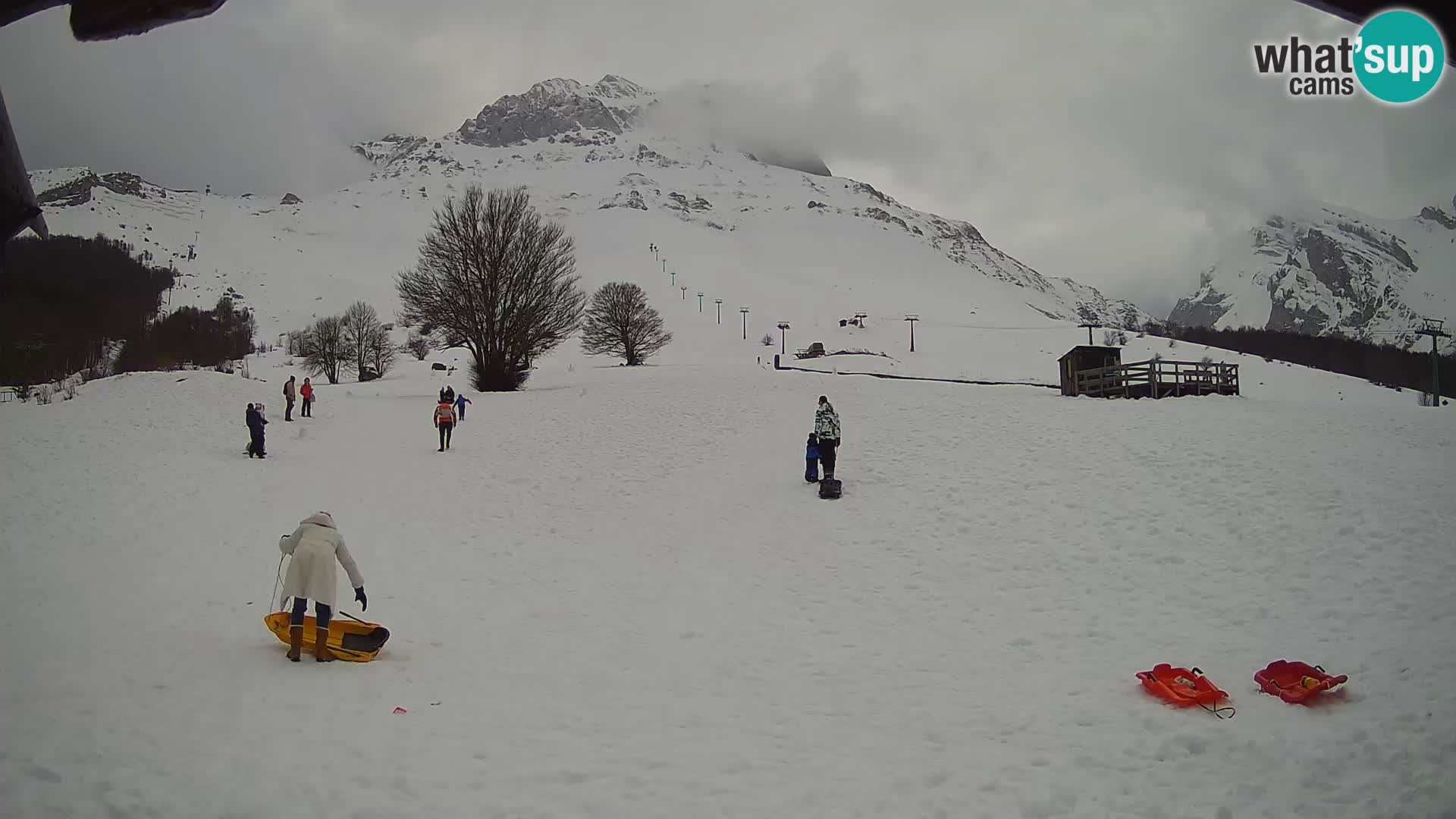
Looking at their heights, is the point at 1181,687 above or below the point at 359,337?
below

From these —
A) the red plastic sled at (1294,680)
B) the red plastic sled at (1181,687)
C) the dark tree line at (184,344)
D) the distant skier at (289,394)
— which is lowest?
the red plastic sled at (1181,687)

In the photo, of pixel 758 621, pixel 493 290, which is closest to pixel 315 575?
pixel 758 621

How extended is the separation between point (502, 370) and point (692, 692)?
3099cm

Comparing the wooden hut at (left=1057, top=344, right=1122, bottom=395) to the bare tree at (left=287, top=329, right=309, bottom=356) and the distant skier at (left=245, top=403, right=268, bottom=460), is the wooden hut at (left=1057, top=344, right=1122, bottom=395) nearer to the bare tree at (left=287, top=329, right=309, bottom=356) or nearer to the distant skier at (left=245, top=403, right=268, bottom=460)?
the distant skier at (left=245, top=403, right=268, bottom=460)

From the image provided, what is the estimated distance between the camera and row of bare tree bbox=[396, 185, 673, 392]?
36.0m

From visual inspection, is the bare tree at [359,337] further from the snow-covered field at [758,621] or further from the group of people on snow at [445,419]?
the group of people on snow at [445,419]

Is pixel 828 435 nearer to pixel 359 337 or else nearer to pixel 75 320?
pixel 75 320

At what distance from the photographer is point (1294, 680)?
706cm

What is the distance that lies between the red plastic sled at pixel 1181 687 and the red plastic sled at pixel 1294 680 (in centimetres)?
38

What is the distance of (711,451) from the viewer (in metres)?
21.4

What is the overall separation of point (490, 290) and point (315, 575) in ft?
98.6

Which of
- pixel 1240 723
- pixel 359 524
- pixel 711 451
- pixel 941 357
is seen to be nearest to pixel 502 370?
pixel 711 451

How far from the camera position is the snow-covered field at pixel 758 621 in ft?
18.5

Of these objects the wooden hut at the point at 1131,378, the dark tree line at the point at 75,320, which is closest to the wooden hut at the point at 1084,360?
the wooden hut at the point at 1131,378
